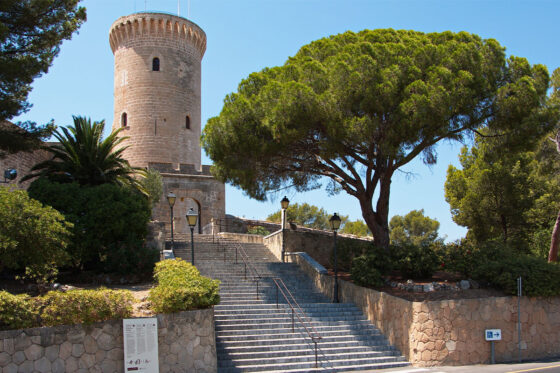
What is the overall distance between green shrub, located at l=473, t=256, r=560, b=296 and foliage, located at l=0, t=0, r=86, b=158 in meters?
13.6

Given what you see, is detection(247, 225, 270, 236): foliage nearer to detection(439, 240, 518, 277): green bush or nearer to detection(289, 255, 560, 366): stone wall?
detection(439, 240, 518, 277): green bush

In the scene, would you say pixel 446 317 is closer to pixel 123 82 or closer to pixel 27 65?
pixel 27 65

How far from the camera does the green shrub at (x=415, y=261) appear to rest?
51.0 feet

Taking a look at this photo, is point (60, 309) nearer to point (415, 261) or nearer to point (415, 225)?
point (415, 261)

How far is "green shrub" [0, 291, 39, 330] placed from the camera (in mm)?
9281

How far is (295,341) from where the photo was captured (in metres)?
12.7

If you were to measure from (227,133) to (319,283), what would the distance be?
5.72 m

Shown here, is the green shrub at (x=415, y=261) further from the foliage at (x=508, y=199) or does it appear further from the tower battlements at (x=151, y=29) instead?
the tower battlements at (x=151, y=29)

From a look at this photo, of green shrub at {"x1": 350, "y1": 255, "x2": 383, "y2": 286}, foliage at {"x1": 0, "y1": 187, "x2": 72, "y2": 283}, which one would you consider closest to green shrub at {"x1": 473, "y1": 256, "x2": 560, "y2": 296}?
green shrub at {"x1": 350, "y1": 255, "x2": 383, "y2": 286}

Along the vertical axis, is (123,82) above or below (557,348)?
above

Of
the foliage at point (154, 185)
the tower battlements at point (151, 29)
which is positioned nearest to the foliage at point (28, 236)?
the foliage at point (154, 185)

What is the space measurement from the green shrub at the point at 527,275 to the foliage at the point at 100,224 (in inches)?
390

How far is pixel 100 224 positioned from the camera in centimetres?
1563

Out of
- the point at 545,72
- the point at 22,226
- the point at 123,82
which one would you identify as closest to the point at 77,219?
the point at 22,226
